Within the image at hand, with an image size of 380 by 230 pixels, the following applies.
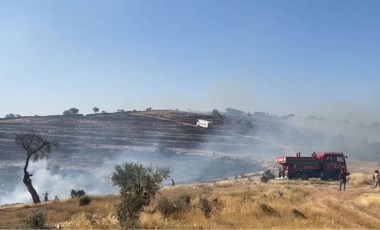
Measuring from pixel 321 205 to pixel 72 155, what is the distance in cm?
6984

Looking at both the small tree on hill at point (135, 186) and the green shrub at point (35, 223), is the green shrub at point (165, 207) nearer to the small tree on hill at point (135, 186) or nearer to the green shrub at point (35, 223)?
the small tree on hill at point (135, 186)

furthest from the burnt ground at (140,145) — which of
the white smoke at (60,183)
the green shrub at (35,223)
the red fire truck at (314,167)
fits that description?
the green shrub at (35,223)

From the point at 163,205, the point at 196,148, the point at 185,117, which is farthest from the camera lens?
the point at 185,117

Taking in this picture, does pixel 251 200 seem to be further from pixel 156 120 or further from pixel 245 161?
pixel 156 120

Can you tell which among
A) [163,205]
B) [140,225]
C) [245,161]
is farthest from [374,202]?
[245,161]

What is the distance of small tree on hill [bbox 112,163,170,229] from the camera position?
21031mm

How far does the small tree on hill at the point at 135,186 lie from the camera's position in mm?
21031

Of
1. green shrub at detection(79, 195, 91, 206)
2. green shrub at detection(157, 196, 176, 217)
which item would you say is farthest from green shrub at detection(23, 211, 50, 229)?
green shrub at detection(79, 195, 91, 206)

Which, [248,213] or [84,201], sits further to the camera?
[84,201]

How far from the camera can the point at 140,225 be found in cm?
1975

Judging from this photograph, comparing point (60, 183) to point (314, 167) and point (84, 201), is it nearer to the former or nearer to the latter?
point (84, 201)

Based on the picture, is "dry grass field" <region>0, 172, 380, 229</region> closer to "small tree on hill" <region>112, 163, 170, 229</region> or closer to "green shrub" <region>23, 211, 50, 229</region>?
"small tree on hill" <region>112, 163, 170, 229</region>

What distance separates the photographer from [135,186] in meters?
22.8

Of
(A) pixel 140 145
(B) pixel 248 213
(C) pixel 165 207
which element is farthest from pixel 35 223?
(A) pixel 140 145
